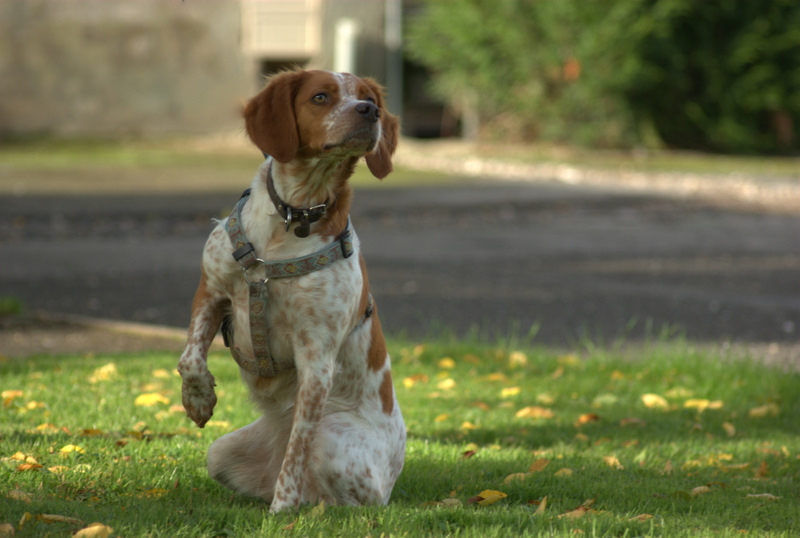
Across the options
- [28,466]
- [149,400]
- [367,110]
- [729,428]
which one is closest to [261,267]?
[367,110]

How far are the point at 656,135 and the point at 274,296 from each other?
72.5 ft

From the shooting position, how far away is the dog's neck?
3559mm

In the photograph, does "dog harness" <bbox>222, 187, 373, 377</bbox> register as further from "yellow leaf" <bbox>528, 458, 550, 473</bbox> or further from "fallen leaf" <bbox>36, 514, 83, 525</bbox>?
"yellow leaf" <bbox>528, 458, 550, 473</bbox>

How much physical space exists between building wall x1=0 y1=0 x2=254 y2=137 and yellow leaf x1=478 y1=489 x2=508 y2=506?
68.4ft

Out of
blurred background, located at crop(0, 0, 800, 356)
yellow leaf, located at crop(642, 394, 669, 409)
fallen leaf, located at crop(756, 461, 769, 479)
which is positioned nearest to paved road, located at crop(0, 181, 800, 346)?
blurred background, located at crop(0, 0, 800, 356)

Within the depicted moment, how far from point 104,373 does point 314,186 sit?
271cm

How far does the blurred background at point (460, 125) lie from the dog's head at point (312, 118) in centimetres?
677

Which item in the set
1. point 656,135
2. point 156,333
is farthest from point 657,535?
point 656,135

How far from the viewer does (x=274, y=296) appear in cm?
347

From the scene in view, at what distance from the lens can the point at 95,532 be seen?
116 inches

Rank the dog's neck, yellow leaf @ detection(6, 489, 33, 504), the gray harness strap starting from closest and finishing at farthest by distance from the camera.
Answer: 1. yellow leaf @ detection(6, 489, 33, 504)
2. the gray harness strap
3. the dog's neck

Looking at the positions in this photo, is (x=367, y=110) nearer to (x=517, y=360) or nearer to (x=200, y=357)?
(x=200, y=357)

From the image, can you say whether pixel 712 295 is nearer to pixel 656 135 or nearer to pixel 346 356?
pixel 346 356

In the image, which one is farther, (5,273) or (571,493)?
(5,273)
